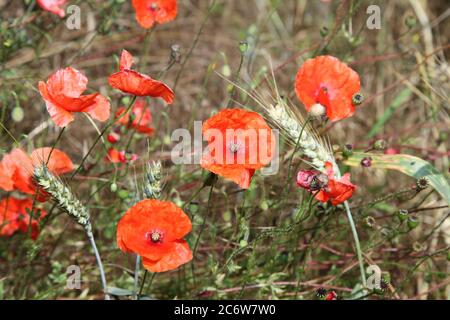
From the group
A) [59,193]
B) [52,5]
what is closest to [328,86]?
[59,193]

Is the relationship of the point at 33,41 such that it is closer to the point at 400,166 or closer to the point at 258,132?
the point at 258,132

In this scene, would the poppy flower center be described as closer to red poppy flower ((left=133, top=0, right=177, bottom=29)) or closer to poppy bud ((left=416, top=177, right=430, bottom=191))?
poppy bud ((left=416, top=177, right=430, bottom=191))

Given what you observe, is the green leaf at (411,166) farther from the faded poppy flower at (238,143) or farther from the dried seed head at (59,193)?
the dried seed head at (59,193)

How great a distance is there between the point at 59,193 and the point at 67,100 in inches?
10.5

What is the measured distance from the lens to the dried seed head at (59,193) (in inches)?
69.0

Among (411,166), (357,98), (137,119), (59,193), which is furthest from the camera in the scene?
(137,119)

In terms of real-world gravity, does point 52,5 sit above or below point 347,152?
above

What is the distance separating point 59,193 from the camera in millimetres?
1785

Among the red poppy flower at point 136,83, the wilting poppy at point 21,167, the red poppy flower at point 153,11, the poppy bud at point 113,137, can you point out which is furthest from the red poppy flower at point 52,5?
the red poppy flower at point 136,83

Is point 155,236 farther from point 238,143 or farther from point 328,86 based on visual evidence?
point 328,86

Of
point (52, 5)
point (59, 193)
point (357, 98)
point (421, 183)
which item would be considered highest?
point (52, 5)

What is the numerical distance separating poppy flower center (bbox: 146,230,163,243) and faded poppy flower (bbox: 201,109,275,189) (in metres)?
0.22

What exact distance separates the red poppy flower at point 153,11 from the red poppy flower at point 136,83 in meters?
0.56

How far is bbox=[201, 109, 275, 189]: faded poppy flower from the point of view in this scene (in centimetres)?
188
